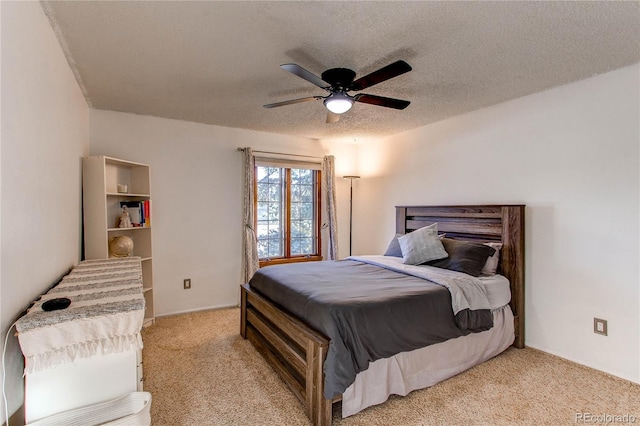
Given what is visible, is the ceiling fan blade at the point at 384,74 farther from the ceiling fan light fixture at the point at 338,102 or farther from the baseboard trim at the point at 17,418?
the baseboard trim at the point at 17,418

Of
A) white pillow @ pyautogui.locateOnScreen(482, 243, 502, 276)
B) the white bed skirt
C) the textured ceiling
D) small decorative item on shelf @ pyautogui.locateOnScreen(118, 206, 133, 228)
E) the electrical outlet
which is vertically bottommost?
the white bed skirt

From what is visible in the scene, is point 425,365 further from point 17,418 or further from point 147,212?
point 147,212

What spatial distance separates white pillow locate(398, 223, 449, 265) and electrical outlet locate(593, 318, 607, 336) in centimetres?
125

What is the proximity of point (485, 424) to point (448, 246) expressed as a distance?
166 cm

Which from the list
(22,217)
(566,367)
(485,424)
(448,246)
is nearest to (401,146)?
(448,246)

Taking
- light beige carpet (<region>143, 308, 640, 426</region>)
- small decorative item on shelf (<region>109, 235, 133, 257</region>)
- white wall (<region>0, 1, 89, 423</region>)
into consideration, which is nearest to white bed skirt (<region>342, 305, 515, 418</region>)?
light beige carpet (<region>143, 308, 640, 426</region>)

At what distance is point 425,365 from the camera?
7.58 feet

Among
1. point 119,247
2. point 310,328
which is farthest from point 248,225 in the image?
point 310,328

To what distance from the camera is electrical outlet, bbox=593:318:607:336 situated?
2551mm

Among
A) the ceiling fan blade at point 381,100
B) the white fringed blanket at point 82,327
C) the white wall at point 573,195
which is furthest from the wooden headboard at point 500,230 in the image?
the white fringed blanket at point 82,327

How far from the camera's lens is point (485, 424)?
6.32ft

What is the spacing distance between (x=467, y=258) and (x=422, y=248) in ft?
1.45

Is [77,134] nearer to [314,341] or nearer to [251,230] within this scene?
[251,230]

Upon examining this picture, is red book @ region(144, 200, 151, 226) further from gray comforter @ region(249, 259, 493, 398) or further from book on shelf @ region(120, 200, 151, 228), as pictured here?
gray comforter @ region(249, 259, 493, 398)
